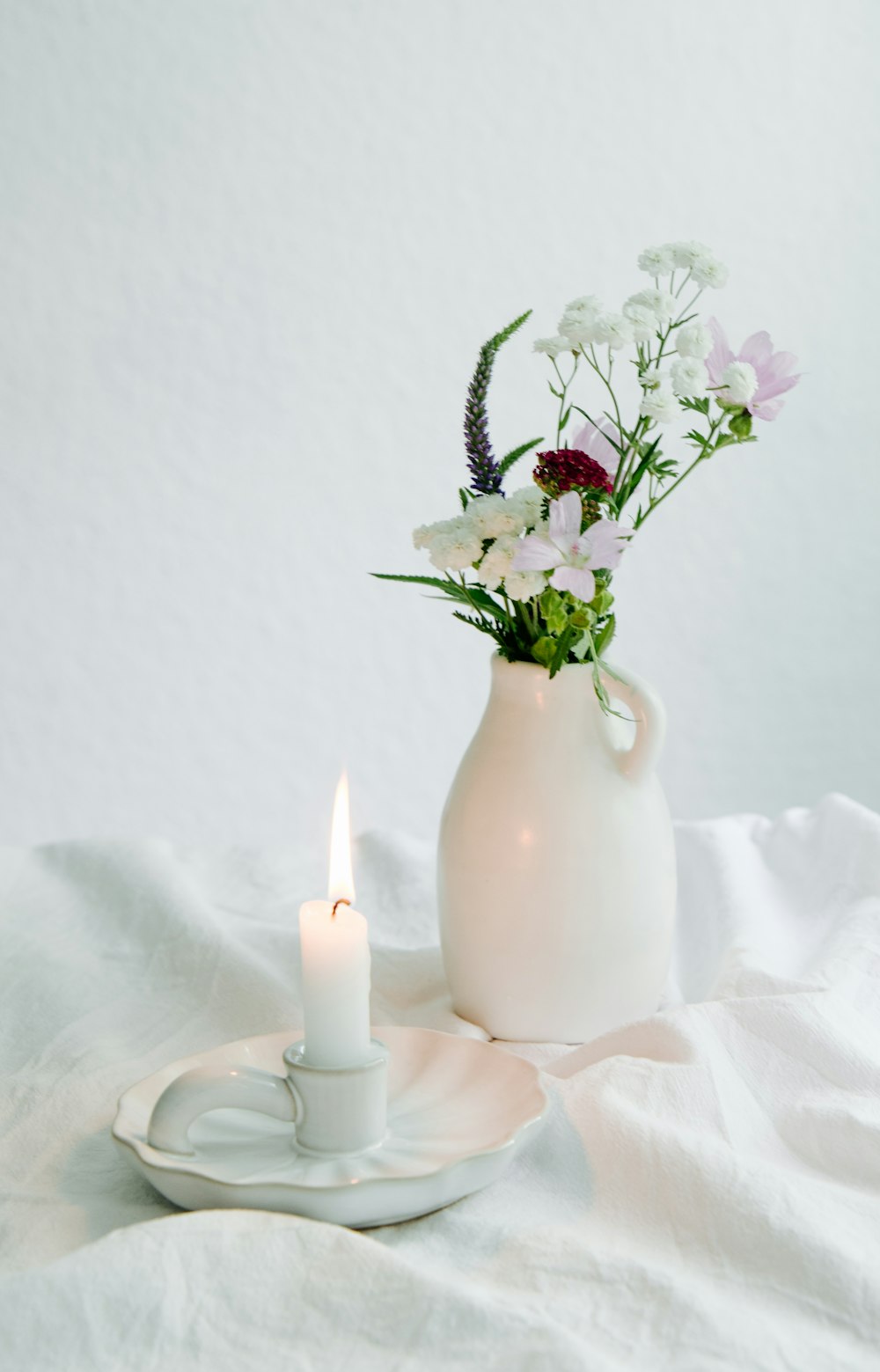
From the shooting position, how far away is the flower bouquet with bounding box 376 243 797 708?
776 millimetres

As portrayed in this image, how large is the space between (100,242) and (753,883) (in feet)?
4.50

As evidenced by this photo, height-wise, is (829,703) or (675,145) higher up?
(675,145)

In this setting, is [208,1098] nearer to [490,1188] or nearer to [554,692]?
[490,1188]

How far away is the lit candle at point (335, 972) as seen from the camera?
25.1 inches

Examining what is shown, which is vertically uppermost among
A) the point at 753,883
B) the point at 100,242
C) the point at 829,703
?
the point at 100,242

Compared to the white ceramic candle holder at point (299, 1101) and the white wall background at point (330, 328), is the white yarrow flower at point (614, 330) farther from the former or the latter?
the white wall background at point (330, 328)

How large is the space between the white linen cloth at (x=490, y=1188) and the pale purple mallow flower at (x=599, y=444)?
33 centimetres

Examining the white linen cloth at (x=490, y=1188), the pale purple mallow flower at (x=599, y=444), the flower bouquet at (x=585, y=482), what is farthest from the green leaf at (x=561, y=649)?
the white linen cloth at (x=490, y=1188)

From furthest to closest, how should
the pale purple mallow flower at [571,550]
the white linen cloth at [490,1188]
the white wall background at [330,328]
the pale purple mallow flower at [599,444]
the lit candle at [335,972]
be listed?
the white wall background at [330,328] < the pale purple mallow flower at [599,444] < the pale purple mallow flower at [571,550] < the lit candle at [335,972] < the white linen cloth at [490,1188]

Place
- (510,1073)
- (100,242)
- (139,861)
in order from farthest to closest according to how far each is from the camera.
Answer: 1. (100,242)
2. (139,861)
3. (510,1073)

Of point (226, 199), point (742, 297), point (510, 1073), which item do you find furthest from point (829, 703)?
point (510, 1073)

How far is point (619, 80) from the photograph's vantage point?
6.97ft

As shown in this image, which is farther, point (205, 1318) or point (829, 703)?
point (829, 703)

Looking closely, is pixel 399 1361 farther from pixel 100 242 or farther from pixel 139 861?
pixel 100 242
